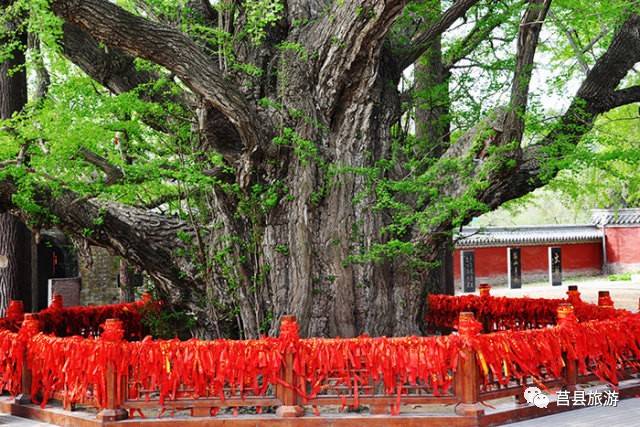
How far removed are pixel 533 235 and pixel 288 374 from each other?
25.4 m

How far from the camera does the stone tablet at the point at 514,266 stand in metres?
29.6

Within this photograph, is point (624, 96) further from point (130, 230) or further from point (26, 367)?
point (26, 367)

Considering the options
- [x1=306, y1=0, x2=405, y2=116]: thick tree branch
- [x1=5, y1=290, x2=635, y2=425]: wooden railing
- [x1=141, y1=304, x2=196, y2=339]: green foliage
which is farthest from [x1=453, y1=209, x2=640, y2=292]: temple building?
[x1=5, y1=290, x2=635, y2=425]: wooden railing

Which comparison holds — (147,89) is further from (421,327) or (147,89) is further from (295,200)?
(421,327)

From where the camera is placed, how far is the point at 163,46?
7840 mm

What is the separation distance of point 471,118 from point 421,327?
3.44 meters

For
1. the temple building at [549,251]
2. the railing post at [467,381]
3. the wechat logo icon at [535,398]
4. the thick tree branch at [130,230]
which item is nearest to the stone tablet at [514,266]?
the temple building at [549,251]

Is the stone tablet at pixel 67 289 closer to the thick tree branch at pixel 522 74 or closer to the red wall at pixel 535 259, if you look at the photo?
the thick tree branch at pixel 522 74

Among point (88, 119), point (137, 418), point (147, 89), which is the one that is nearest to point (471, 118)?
point (147, 89)

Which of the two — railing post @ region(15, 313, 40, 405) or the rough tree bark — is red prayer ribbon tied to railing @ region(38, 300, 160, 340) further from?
railing post @ region(15, 313, 40, 405)

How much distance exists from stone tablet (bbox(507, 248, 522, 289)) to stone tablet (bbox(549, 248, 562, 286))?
1596mm

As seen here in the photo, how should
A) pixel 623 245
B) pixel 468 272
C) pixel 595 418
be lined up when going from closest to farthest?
pixel 595 418 → pixel 468 272 → pixel 623 245

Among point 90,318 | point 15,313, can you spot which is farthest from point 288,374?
point 90,318

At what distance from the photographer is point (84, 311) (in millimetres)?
12312
